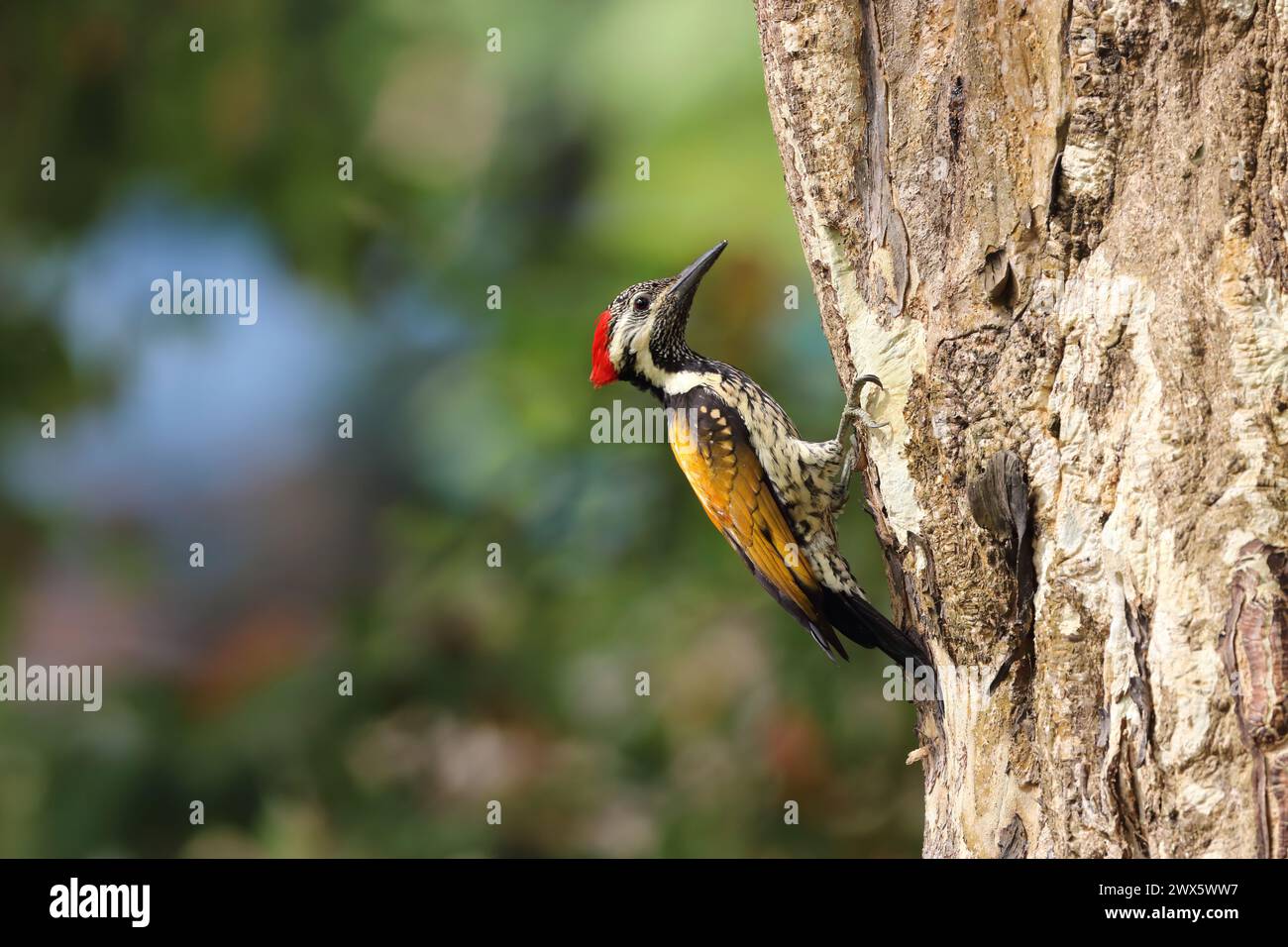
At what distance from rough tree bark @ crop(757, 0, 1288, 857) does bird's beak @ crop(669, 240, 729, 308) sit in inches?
34.0

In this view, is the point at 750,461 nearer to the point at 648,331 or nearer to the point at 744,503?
the point at 744,503

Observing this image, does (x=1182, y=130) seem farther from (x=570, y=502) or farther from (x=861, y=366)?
(x=570, y=502)

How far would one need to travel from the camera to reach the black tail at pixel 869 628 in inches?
97.1

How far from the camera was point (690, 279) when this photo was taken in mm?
3311

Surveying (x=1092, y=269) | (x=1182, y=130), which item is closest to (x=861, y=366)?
(x=1092, y=269)

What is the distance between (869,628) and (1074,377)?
931 millimetres

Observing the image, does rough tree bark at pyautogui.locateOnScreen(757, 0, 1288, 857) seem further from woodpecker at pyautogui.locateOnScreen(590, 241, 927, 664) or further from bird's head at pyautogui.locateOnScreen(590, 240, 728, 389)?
bird's head at pyautogui.locateOnScreen(590, 240, 728, 389)

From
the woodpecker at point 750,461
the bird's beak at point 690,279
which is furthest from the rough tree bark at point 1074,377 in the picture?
the bird's beak at point 690,279

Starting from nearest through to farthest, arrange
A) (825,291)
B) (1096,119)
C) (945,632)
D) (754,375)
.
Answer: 1. (1096,119)
2. (945,632)
3. (825,291)
4. (754,375)

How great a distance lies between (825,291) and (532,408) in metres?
1.59

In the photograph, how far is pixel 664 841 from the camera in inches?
150

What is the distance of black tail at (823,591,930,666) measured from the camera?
2.47 meters

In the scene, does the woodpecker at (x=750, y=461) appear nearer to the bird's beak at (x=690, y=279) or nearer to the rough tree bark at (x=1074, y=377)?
the bird's beak at (x=690, y=279)

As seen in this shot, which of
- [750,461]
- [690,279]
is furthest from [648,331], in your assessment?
[750,461]
